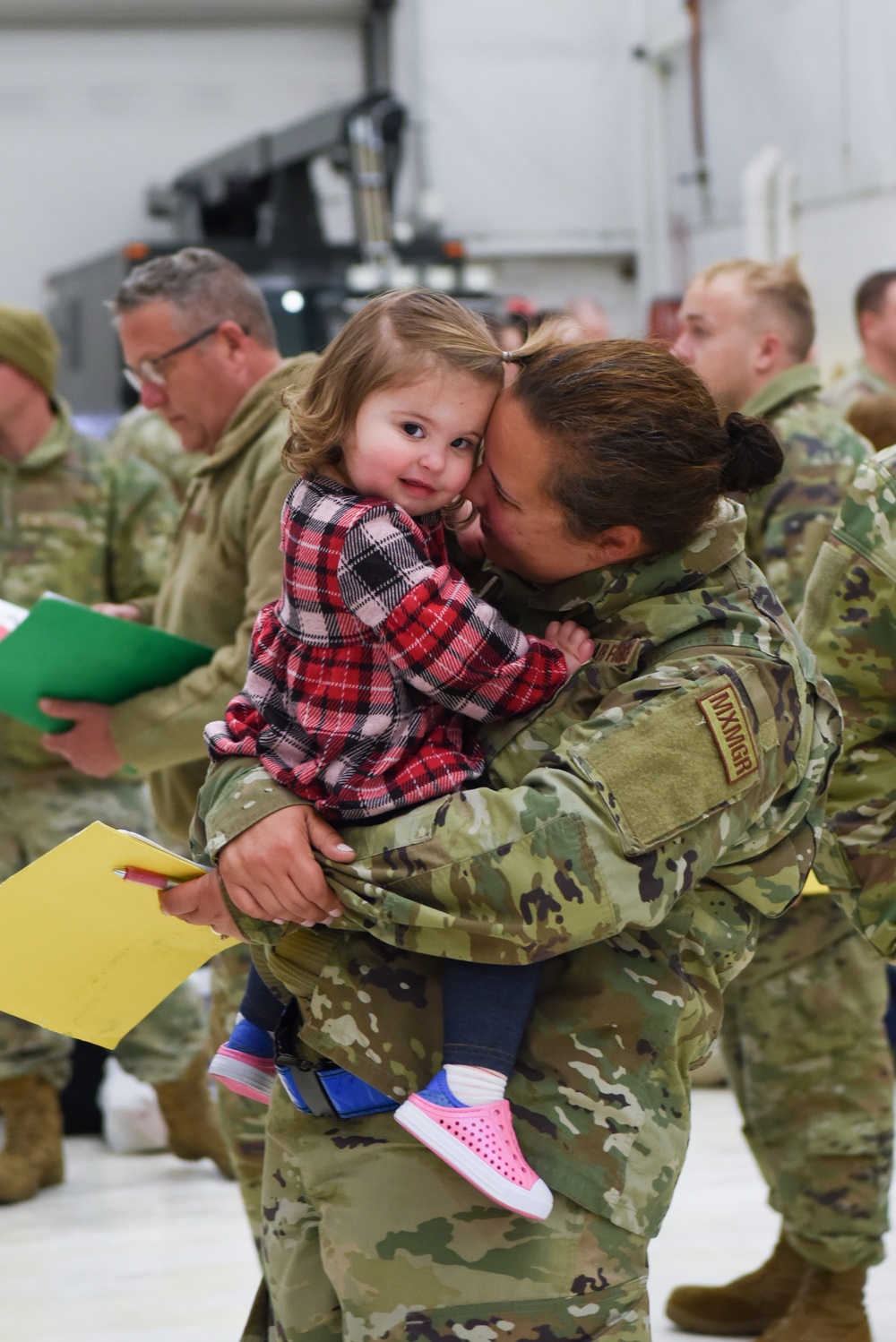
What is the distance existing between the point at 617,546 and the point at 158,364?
65.2 inches

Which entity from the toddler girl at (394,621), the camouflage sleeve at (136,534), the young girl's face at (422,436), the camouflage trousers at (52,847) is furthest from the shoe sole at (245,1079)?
the camouflage sleeve at (136,534)

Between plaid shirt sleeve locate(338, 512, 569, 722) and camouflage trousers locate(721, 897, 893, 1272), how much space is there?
1.48 meters

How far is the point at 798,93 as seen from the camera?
404 inches

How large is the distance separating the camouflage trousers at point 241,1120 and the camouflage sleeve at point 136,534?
1.43 meters

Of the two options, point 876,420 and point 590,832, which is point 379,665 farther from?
point 876,420

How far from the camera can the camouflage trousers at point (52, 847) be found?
4016 mm

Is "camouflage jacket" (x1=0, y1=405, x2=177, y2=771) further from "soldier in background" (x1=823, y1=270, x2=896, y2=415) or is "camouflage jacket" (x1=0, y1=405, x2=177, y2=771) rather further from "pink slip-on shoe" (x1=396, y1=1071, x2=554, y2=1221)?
"pink slip-on shoe" (x1=396, y1=1071, x2=554, y2=1221)

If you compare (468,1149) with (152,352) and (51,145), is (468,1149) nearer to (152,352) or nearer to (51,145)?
(152,352)

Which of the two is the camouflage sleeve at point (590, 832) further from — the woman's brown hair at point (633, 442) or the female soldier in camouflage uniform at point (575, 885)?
the woman's brown hair at point (633, 442)

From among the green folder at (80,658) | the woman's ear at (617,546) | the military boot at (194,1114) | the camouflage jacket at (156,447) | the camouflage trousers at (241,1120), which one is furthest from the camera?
the camouflage jacket at (156,447)

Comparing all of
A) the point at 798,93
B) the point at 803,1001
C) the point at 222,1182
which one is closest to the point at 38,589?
the point at 222,1182

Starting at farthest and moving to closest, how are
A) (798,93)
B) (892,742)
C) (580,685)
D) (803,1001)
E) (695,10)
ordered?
(695,10) → (798,93) → (803,1001) → (892,742) → (580,685)

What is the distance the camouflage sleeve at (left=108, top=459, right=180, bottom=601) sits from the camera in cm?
404

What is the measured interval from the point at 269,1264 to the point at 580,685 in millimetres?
677
